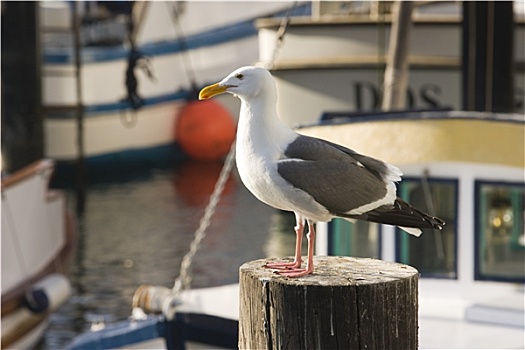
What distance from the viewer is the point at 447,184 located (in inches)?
282

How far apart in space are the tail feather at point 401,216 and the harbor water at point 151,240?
7.33 m

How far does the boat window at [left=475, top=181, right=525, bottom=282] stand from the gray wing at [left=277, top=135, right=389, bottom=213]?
3.00 meters

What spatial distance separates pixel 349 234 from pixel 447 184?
2.26 ft

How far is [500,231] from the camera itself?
718 centimetres

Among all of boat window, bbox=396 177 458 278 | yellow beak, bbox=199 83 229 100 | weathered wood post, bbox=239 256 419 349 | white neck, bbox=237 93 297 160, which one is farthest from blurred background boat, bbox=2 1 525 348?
weathered wood post, bbox=239 256 419 349

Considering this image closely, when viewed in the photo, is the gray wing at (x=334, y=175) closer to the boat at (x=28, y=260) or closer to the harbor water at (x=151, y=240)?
the boat at (x=28, y=260)

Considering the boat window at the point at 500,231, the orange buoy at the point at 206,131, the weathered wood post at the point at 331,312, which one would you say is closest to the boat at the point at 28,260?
the boat window at the point at 500,231

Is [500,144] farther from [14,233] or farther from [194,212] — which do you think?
[194,212]

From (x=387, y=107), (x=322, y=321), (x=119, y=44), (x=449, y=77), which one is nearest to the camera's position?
(x=322, y=321)

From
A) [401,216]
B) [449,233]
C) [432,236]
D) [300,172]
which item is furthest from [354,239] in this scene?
A: [300,172]

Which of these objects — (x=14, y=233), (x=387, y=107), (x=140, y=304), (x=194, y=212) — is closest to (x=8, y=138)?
(x=194, y=212)

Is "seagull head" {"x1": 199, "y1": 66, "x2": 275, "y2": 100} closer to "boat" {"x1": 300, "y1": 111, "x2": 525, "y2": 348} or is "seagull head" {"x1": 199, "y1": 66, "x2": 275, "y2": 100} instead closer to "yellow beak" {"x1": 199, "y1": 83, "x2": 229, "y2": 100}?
"yellow beak" {"x1": 199, "y1": 83, "x2": 229, "y2": 100}

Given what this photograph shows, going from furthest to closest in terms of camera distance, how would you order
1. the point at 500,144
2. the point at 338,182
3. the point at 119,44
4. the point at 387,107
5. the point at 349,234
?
1. the point at 119,44
2. the point at 387,107
3. the point at 349,234
4. the point at 500,144
5. the point at 338,182

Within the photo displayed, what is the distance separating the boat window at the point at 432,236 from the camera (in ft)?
23.5
